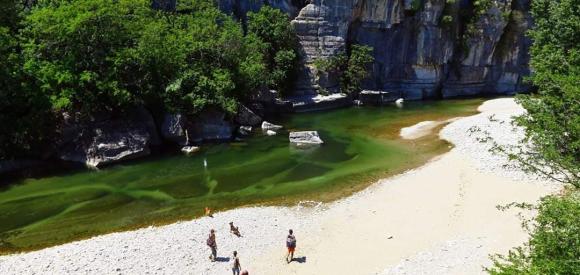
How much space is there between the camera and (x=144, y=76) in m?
40.0

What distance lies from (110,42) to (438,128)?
3162 centimetres

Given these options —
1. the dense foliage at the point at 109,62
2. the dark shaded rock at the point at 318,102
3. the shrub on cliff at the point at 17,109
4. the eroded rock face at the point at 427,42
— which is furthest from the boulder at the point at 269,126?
the shrub on cliff at the point at 17,109

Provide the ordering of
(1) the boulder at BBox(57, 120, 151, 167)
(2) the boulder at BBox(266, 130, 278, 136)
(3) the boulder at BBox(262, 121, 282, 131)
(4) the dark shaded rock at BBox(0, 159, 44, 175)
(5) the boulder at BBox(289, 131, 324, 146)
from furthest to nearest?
1. (3) the boulder at BBox(262, 121, 282, 131)
2. (2) the boulder at BBox(266, 130, 278, 136)
3. (5) the boulder at BBox(289, 131, 324, 146)
4. (1) the boulder at BBox(57, 120, 151, 167)
5. (4) the dark shaded rock at BBox(0, 159, 44, 175)

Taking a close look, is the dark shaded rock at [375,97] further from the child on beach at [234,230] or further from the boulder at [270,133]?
the child on beach at [234,230]

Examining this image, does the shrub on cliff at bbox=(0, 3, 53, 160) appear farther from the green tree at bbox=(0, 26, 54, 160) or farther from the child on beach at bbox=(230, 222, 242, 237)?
the child on beach at bbox=(230, 222, 242, 237)

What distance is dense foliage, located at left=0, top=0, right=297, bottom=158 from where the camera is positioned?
35.2 m

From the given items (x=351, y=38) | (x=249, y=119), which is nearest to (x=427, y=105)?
(x=351, y=38)

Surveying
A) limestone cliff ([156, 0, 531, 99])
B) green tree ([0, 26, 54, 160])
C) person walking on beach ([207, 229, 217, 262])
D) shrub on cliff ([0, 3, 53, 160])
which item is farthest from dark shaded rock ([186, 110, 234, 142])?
person walking on beach ([207, 229, 217, 262])

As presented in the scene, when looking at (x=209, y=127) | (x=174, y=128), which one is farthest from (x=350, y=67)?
(x=174, y=128)

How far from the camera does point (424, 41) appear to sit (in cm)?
6656

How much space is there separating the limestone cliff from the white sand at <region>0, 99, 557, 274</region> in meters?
34.0

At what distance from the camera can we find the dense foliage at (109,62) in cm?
3519

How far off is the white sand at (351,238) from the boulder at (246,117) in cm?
1951

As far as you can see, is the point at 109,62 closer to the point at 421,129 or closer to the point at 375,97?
the point at 421,129
